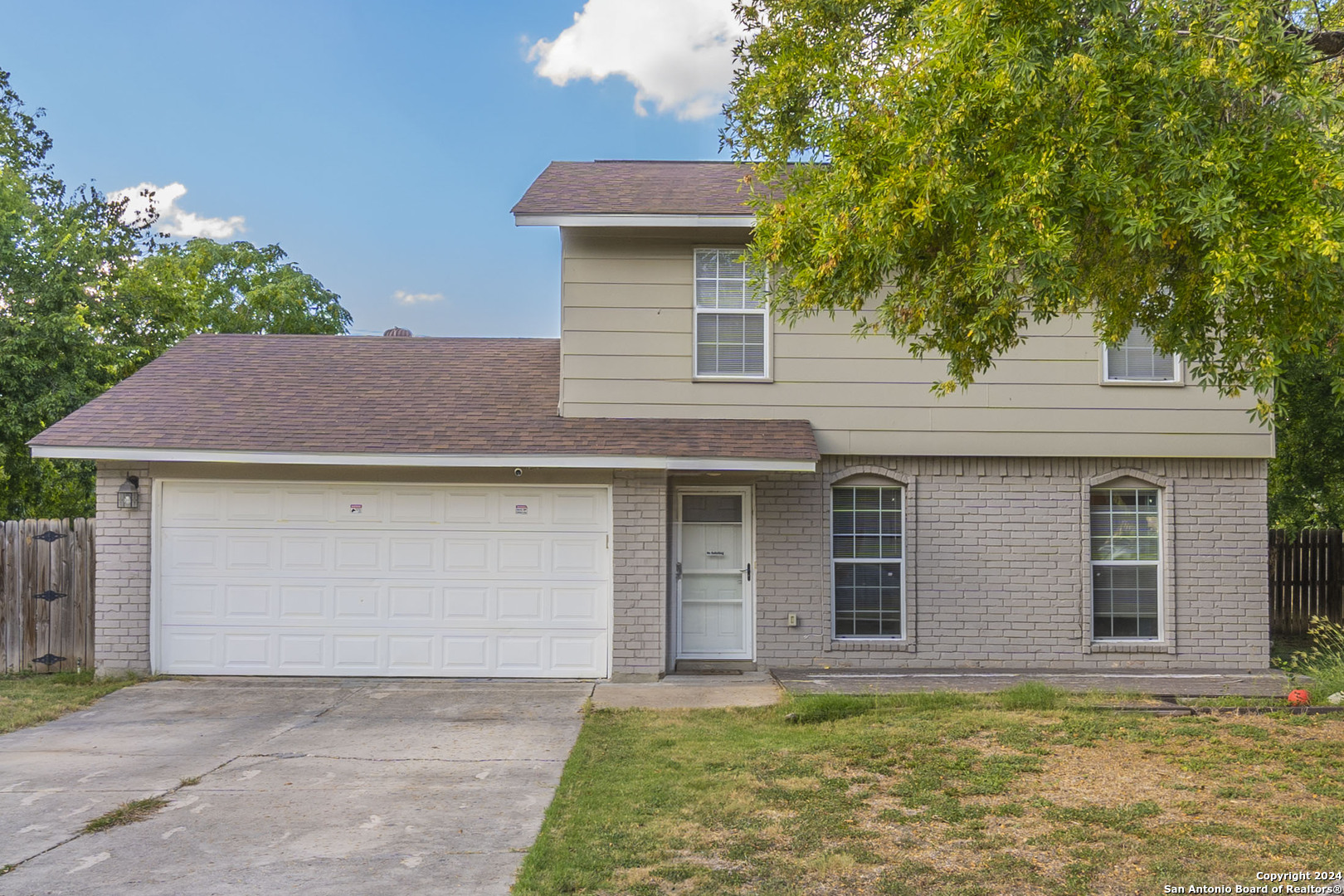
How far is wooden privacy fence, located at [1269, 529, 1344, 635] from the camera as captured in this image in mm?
13953

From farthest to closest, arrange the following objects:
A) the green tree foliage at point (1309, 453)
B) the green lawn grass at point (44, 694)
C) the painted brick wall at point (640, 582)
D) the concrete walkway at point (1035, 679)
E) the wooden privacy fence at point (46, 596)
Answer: the green tree foliage at point (1309, 453)
the wooden privacy fence at point (46, 596)
the painted brick wall at point (640, 582)
the concrete walkway at point (1035, 679)
the green lawn grass at point (44, 694)

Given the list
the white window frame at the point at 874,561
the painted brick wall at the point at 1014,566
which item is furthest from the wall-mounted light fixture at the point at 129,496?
the white window frame at the point at 874,561

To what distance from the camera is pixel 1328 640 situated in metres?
12.9

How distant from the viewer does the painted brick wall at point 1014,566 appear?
10867mm

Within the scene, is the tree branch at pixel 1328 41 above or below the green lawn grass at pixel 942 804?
above

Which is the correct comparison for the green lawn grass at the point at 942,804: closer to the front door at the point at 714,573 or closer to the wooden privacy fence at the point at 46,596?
the front door at the point at 714,573

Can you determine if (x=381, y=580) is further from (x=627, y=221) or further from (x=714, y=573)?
(x=627, y=221)

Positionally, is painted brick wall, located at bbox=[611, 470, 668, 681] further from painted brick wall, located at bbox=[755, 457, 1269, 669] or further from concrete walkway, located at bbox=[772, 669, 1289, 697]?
concrete walkway, located at bbox=[772, 669, 1289, 697]

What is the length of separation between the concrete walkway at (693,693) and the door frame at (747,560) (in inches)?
17.8

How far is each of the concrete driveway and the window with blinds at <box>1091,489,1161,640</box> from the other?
19.7ft

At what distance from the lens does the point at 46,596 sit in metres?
11.0

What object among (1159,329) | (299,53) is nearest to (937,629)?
(1159,329)

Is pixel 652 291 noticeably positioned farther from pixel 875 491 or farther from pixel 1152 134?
pixel 1152 134

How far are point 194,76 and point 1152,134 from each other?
22.2 meters
